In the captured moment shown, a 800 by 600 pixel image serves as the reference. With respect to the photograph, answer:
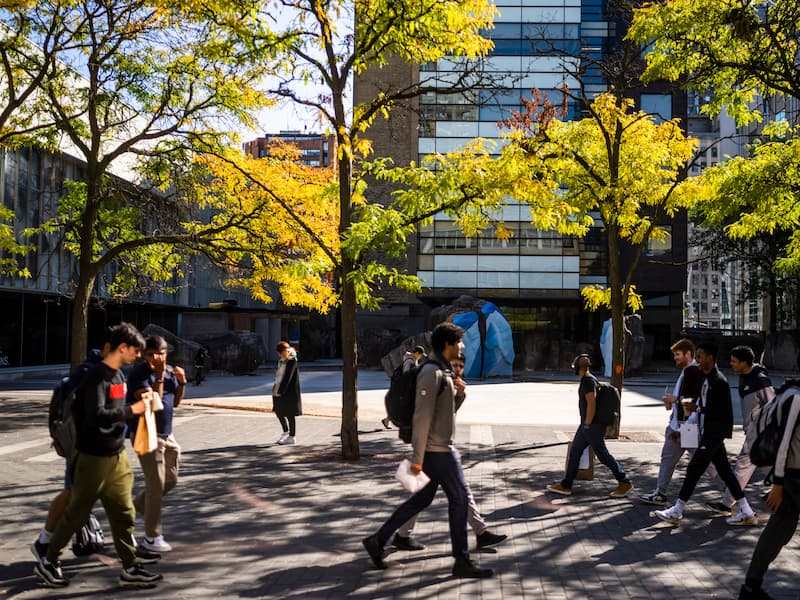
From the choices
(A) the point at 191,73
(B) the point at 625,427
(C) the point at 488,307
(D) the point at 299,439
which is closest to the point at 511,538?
(D) the point at 299,439

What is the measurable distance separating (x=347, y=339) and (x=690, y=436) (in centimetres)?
548

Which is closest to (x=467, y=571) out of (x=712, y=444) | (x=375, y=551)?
(x=375, y=551)

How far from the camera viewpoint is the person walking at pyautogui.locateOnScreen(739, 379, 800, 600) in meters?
5.03

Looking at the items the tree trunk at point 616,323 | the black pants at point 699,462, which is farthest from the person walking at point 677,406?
the tree trunk at point 616,323

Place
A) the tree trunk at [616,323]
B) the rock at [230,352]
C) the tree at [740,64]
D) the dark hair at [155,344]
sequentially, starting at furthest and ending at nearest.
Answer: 1. the rock at [230,352]
2. the tree trunk at [616,323]
3. the tree at [740,64]
4. the dark hair at [155,344]

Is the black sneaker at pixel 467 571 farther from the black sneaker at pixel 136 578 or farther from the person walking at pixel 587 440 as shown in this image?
the person walking at pixel 587 440

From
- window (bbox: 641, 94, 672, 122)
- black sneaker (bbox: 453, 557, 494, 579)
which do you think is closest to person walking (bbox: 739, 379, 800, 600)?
black sneaker (bbox: 453, 557, 494, 579)

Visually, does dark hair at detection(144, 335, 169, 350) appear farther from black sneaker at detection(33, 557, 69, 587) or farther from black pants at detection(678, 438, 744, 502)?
black pants at detection(678, 438, 744, 502)

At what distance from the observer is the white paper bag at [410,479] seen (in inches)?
219

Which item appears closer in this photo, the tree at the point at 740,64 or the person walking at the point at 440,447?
the person walking at the point at 440,447

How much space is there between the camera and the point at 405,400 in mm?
5770

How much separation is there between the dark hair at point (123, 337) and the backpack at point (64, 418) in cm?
37

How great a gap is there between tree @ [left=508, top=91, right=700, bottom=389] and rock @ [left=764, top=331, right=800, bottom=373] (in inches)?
1305

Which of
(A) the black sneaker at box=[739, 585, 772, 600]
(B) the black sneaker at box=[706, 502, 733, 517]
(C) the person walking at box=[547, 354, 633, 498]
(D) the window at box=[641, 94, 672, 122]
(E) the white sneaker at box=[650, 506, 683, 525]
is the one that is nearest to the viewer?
(A) the black sneaker at box=[739, 585, 772, 600]
